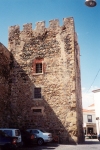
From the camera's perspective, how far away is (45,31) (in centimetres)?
1861

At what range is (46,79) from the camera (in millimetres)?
17422

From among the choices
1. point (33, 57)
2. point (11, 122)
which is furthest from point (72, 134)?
point (33, 57)

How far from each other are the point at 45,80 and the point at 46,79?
0.13m

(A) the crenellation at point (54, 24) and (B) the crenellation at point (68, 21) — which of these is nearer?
(B) the crenellation at point (68, 21)

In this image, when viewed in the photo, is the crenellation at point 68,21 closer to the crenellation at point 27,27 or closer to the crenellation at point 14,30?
the crenellation at point 27,27

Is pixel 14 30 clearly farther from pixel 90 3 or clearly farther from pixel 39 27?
pixel 90 3

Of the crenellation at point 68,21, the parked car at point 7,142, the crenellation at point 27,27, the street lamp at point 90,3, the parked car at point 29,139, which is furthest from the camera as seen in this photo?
the crenellation at point 27,27

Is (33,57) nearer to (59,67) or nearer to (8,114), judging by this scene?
(59,67)

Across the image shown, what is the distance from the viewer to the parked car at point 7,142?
10141mm

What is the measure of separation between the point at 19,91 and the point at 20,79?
3.84 ft

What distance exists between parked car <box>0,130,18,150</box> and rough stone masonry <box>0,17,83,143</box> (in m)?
6.26

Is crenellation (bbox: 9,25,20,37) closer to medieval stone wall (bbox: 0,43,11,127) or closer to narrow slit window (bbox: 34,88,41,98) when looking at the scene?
medieval stone wall (bbox: 0,43,11,127)

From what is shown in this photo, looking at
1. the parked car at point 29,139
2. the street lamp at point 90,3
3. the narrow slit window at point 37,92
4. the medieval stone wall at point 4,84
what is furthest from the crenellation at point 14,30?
the street lamp at point 90,3

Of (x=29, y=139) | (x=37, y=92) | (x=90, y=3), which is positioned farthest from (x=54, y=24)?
(x=90, y=3)
